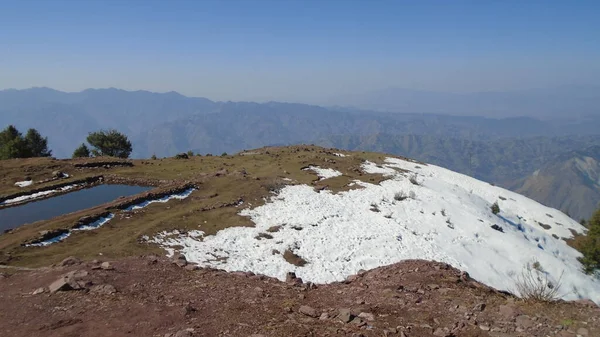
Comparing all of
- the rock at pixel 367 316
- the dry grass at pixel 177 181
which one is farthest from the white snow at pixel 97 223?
the rock at pixel 367 316

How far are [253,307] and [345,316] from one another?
3.22 m

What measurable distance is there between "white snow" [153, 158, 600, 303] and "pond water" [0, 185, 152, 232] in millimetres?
11529

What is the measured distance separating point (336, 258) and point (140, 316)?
17140 mm

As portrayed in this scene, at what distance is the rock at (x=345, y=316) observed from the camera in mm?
11373

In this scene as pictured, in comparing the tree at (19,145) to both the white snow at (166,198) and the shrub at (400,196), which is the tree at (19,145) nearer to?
the white snow at (166,198)

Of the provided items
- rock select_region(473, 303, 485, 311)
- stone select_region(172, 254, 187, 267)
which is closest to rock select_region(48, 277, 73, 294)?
stone select_region(172, 254, 187, 267)

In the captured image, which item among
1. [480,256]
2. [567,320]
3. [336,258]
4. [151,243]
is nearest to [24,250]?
[151,243]

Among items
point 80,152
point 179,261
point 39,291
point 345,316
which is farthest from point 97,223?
point 80,152

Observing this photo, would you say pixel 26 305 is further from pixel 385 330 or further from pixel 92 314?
pixel 385 330

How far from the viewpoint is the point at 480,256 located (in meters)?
30.7

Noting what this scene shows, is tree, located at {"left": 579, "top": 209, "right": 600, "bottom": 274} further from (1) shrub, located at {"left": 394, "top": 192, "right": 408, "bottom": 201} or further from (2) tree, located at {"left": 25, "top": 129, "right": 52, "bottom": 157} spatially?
(2) tree, located at {"left": 25, "top": 129, "right": 52, "bottom": 157}

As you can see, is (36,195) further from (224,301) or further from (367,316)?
(367,316)

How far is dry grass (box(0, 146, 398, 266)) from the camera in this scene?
71.1ft

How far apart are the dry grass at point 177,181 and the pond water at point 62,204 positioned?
9.58ft
